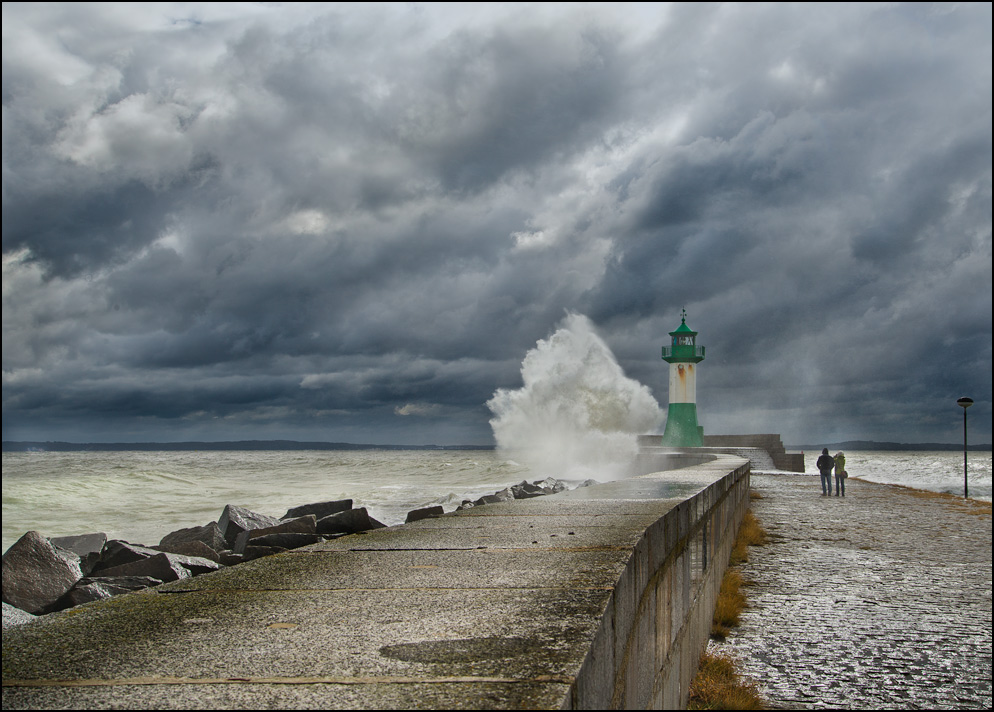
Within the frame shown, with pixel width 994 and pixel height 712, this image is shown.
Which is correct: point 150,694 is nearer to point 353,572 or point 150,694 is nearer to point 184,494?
point 353,572

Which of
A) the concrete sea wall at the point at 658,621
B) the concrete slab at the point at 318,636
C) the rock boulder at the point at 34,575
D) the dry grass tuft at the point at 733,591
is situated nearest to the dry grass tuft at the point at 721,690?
the concrete sea wall at the point at 658,621

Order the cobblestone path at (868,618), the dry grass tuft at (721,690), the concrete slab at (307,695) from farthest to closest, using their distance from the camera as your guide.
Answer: the cobblestone path at (868,618) → the dry grass tuft at (721,690) → the concrete slab at (307,695)

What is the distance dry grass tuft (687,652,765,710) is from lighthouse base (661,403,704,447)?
2877 cm

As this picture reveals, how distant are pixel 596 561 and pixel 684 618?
1202 millimetres

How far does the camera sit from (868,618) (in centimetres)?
496

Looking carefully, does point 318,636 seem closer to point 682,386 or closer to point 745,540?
point 745,540

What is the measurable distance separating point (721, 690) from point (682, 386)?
3019 cm

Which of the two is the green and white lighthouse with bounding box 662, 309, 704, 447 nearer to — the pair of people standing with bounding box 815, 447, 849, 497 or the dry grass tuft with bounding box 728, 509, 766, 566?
Answer: the pair of people standing with bounding box 815, 447, 849, 497

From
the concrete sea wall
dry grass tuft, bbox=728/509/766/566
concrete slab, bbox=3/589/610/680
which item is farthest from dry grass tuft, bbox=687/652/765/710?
dry grass tuft, bbox=728/509/766/566

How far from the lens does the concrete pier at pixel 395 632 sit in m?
1.26

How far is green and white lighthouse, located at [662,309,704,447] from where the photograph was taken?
1271 inches

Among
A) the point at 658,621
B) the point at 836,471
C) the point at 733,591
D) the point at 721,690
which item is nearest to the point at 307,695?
the point at 658,621

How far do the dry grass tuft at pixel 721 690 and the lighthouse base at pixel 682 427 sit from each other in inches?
1133

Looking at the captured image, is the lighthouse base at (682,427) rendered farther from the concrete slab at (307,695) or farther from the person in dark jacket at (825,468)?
the concrete slab at (307,695)
